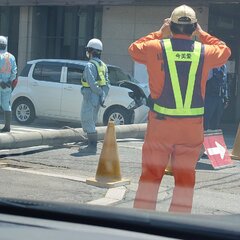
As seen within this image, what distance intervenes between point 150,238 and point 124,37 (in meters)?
18.4

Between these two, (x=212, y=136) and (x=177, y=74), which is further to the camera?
(x=212, y=136)

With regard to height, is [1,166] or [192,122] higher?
[192,122]

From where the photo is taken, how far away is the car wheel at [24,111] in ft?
50.4

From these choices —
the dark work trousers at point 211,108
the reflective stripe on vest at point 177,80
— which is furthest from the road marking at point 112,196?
the dark work trousers at point 211,108

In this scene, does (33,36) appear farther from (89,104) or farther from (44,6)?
(89,104)

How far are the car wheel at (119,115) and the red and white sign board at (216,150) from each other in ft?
15.0

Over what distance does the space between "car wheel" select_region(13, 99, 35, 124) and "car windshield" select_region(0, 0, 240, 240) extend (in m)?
0.03

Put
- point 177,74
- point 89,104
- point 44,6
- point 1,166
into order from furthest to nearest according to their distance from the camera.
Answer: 1. point 44,6
2. point 89,104
3. point 1,166
4. point 177,74

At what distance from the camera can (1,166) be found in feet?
28.2

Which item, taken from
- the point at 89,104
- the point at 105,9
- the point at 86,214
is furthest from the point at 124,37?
the point at 86,214

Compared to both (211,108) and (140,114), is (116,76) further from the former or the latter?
(211,108)

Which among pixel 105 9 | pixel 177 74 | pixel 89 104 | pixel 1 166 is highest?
pixel 105 9

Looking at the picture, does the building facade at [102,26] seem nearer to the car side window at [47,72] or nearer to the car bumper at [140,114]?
the car side window at [47,72]

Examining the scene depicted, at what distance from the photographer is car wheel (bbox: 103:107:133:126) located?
1412 centimetres
